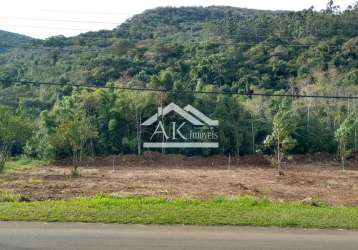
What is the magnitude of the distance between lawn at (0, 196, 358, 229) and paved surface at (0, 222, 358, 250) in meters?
0.26

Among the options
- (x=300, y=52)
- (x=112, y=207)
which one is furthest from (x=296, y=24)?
(x=112, y=207)

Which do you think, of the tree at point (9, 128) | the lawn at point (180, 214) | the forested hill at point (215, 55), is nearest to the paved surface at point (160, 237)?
the lawn at point (180, 214)

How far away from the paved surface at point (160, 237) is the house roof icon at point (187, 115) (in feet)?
72.3

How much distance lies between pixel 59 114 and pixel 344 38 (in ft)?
97.9

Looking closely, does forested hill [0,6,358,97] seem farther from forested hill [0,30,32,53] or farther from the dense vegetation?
forested hill [0,30,32,53]

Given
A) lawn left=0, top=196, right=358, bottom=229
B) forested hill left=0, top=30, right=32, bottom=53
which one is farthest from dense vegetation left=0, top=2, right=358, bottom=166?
lawn left=0, top=196, right=358, bottom=229

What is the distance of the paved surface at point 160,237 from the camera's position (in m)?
4.96

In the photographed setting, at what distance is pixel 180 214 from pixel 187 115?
21.9 meters

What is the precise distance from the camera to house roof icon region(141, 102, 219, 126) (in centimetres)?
2791

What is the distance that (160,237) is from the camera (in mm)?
5355

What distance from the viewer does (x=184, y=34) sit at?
55.4 m

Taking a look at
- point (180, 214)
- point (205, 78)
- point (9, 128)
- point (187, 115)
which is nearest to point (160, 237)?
point (180, 214)

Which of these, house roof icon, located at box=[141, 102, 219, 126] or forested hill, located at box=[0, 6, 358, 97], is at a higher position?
forested hill, located at box=[0, 6, 358, 97]

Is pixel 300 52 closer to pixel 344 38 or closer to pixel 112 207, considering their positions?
pixel 344 38
